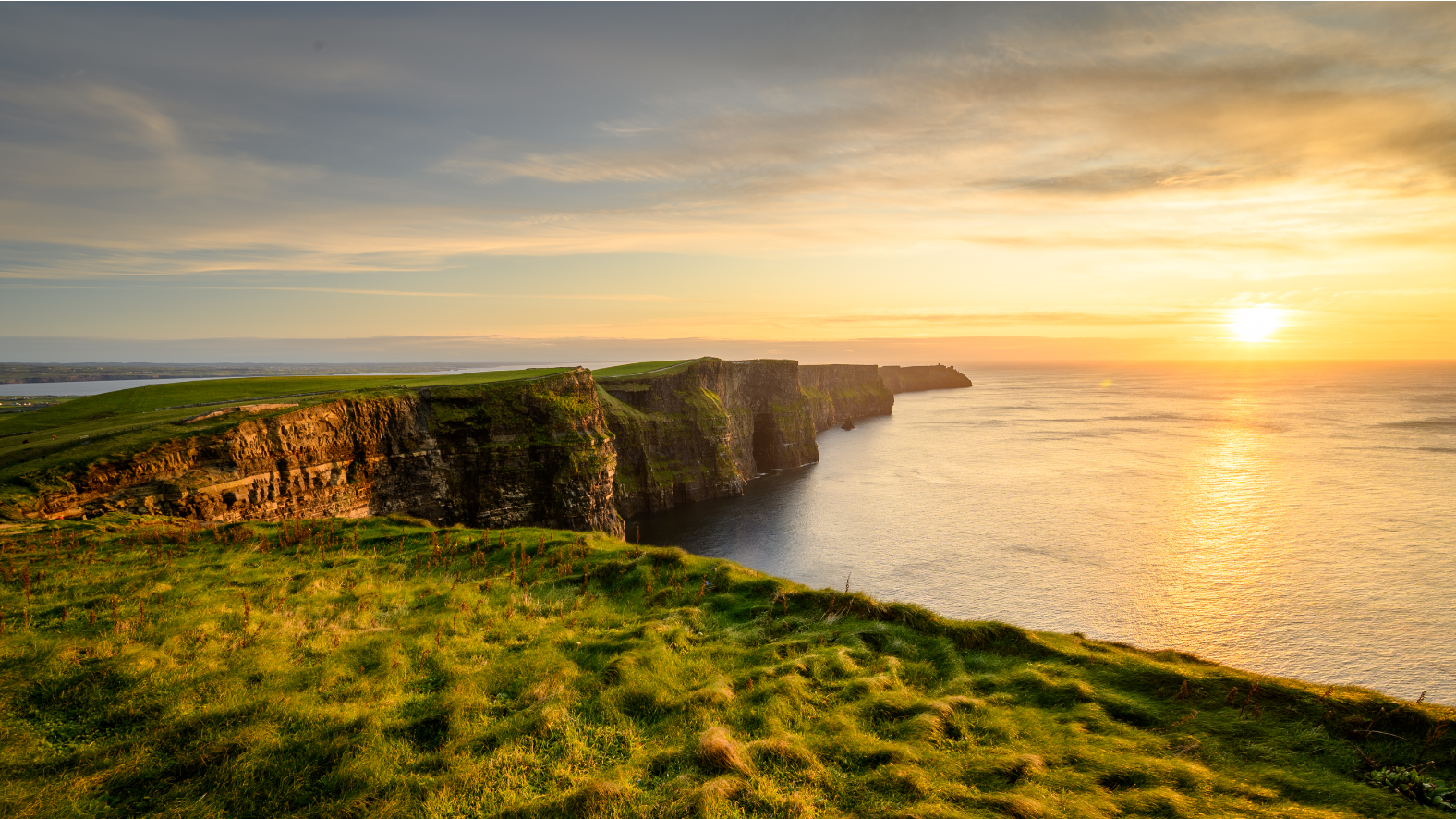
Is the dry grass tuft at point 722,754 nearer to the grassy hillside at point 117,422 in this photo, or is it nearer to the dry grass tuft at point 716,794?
the dry grass tuft at point 716,794

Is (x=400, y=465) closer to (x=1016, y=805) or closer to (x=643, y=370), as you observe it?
(x=1016, y=805)

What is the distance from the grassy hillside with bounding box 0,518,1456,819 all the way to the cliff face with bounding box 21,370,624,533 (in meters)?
11.8

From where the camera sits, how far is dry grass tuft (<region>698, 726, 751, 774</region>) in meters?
10.2

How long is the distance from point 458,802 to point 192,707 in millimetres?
6150

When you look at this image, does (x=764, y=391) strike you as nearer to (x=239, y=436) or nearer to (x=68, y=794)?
(x=239, y=436)

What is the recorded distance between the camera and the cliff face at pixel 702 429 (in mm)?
82562

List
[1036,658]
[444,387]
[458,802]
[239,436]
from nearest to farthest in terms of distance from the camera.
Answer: [458,802] < [1036,658] < [239,436] < [444,387]

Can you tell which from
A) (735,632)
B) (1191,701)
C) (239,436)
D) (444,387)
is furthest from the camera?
(444,387)

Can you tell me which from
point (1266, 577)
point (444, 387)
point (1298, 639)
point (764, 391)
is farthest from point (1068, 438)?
point (444, 387)

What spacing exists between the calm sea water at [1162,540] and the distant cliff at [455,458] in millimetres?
10609

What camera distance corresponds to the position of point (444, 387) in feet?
182

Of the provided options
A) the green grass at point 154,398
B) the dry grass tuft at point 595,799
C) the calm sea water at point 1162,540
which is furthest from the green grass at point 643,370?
the dry grass tuft at point 595,799

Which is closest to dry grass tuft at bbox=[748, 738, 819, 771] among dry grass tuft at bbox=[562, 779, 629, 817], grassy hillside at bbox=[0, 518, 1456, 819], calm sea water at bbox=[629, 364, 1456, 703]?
grassy hillside at bbox=[0, 518, 1456, 819]

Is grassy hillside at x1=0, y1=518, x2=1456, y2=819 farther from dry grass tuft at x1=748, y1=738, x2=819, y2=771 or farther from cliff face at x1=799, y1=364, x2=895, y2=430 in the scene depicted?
cliff face at x1=799, y1=364, x2=895, y2=430
